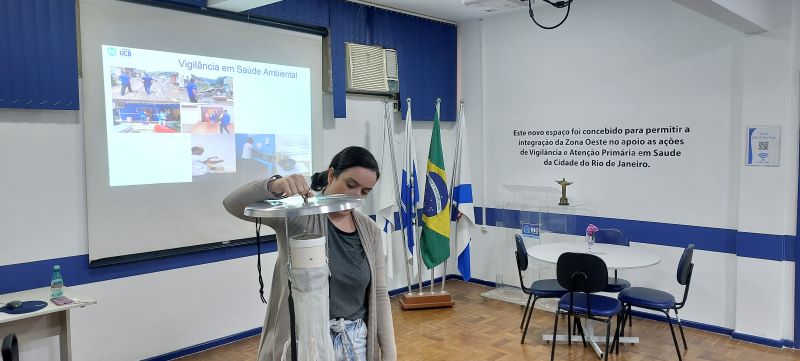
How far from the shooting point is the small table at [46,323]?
2.89 meters

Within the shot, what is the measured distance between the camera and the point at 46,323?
3020 mm

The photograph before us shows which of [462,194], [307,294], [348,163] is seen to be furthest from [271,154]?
[307,294]

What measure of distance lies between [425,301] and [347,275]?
12.2 feet

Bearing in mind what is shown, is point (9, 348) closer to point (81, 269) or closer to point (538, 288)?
point (81, 269)

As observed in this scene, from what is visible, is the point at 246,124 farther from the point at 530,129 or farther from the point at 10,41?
the point at 530,129

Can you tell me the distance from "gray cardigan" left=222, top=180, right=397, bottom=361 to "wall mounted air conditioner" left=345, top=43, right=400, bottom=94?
3458mm

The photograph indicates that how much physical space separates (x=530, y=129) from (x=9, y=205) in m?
4.26

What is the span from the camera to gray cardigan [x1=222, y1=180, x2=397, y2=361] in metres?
1.34

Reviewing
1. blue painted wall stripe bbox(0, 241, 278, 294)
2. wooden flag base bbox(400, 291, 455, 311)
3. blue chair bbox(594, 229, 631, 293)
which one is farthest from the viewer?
wooden flag base bbox(400, 291, 455, 311)

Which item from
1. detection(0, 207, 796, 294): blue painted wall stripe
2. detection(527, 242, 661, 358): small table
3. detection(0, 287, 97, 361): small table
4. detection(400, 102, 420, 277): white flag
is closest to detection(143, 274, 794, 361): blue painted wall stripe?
detection(0, 207, 796, 294): blue painted wall stripe

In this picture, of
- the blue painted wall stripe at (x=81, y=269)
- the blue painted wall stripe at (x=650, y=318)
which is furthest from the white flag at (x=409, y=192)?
the blue painted wall stripe at (x=81, y=269)

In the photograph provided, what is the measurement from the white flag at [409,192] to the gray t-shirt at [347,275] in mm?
3691

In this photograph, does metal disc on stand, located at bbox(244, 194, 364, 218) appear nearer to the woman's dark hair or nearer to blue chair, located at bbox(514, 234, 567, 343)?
the woman's dark hair

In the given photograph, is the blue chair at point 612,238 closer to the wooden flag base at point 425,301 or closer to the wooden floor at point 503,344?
the wooden floor at point 503,344
